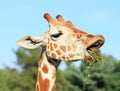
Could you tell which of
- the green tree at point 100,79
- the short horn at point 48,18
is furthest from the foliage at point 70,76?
the short horn at point 48,18

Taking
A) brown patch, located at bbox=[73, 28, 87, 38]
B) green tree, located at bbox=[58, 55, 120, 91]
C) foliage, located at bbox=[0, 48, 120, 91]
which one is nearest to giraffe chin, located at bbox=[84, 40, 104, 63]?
brown patch, located at bbox=[73, 28, 87, 38]

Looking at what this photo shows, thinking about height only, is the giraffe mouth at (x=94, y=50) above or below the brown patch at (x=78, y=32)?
below

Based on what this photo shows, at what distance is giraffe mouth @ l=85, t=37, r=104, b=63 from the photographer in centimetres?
625

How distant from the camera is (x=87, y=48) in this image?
6.37 m

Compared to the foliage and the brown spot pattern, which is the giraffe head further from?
the foliage

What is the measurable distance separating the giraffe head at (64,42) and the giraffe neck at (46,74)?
90mm

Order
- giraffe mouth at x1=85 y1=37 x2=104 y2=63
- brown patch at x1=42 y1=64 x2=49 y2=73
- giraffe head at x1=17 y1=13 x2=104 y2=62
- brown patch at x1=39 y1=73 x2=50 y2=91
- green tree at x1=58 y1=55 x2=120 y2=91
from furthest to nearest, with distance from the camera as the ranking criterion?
1. green tree at x1=58 y1=55 x2=120 y2=91
2. brown patch at x1=42 y1=64 x2=49 y2=73
3. brown patch at x1=39 y1=73 x2=50 y2=91
4. giraffe head at x1=17 y1=13 x2=104 y2=62
5. giraffe mouth at x1=85 y1=37 x2=104 y2=63

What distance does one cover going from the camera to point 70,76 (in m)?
34.2

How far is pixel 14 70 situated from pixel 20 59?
1.56 metres

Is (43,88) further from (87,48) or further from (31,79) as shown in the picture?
(31,79)

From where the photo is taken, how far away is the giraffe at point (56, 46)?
6406 millimetres

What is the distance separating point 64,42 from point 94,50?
0.45 metres

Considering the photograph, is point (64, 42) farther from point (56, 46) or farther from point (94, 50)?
point (94, 50)

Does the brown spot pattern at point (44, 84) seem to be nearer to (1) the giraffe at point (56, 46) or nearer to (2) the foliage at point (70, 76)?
(1) the giraffe at point (56, 46)
